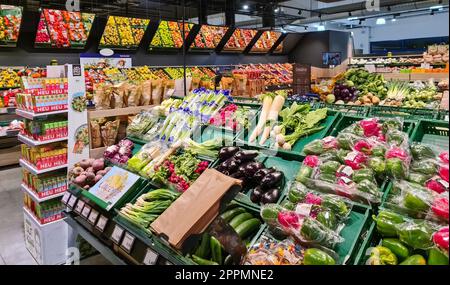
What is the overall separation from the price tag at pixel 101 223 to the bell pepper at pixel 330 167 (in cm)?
138

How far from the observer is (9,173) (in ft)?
21.3

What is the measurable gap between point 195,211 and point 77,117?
2112 millimetres

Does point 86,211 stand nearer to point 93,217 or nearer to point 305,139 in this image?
point 93,217

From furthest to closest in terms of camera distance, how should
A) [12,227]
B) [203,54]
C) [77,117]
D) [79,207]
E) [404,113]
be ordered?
[203,54]
[12,227]
[77,117]
[79,207]
[404,113]

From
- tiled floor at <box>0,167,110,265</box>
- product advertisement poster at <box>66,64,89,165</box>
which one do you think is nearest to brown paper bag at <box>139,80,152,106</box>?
product advertisement poster at <box>66,64,89,165</box>

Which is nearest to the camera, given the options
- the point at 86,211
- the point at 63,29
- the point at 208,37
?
the point at 86,211

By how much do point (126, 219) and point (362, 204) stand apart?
4.37 feet

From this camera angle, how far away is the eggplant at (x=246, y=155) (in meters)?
2.27

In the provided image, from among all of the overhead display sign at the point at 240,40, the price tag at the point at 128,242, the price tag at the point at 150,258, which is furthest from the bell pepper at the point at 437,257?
the overhead display sign at the point at 240,40

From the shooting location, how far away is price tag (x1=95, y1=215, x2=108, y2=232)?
2275 millimetres

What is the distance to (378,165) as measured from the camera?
1779 millimetres

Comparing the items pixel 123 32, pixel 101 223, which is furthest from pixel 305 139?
pixel 123 32

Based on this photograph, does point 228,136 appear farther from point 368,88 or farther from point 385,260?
point 368,88

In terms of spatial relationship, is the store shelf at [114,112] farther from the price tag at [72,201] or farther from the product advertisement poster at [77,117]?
the price tag at [72,201]
